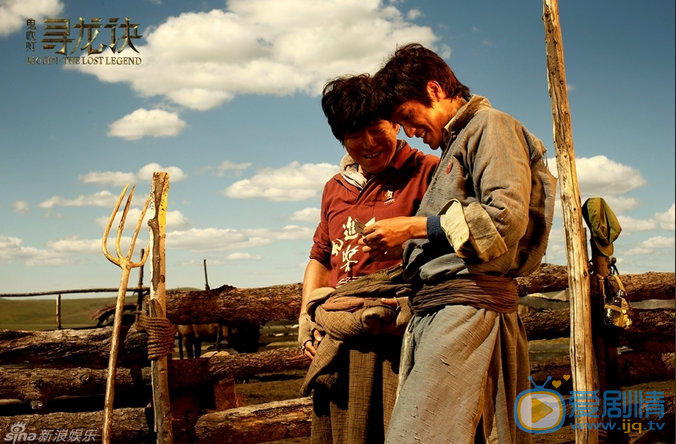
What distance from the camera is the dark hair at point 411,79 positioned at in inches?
86.0

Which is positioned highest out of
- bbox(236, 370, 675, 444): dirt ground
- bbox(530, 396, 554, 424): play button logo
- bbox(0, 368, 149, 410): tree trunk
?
Answer: bbox(530, 396, 554, 424): play button logo

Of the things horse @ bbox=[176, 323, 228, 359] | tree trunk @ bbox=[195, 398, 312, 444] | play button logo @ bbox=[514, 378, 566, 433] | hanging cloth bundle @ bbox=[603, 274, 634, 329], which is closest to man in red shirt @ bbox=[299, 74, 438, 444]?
play button logo @ bbox=[514, 378, 566, 433]

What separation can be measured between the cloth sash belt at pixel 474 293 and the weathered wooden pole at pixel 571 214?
171 cm

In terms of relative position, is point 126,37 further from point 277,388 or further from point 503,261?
point 277,388

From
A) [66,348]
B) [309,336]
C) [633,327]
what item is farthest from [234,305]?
[633,327]

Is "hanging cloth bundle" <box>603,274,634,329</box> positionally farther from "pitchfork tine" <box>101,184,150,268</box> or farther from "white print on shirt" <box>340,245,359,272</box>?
"pitchfork tine" <box>101,184,150,268</box>

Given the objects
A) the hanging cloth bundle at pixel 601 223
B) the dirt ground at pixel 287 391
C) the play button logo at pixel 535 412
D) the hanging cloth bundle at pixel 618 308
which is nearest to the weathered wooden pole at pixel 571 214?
the hanging cloth bundle at pixel 601 223

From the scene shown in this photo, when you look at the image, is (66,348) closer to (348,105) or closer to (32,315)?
(348,105)

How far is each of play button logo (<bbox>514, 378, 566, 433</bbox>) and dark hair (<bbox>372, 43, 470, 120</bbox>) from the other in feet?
3.73

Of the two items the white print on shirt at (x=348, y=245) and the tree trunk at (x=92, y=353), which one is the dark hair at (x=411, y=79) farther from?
the tree trunk at (x=92, y=353)

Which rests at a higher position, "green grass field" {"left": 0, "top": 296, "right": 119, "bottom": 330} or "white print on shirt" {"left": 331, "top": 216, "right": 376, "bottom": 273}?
"white print on shirt" {"left": 331, "top": 216, "right": 376, "bottom": 273}

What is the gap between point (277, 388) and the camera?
853 cm

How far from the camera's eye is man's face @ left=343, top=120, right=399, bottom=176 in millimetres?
2602

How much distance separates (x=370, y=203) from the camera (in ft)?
8.71
